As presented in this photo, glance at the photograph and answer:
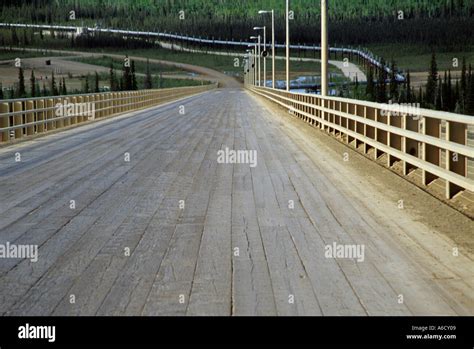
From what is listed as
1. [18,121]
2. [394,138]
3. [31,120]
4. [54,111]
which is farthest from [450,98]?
[394,138]

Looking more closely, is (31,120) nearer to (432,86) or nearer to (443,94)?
(443,94)

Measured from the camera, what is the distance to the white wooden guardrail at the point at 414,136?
12.1 metres

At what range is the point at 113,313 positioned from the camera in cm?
645

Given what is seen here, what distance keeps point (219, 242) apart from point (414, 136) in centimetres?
628

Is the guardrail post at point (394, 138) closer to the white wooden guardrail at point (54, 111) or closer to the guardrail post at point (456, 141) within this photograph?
the guardrail post at point (456, 141)

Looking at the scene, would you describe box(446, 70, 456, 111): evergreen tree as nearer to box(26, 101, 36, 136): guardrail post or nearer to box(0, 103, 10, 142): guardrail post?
box(26, 101, 36, 136): guardrail post

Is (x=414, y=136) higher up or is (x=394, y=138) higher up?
(x=414, y=136)

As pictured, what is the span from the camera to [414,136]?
47.5 feet

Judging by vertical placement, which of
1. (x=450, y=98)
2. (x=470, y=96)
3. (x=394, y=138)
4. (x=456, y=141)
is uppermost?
(x=456, y=141)

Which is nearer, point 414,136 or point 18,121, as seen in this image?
point 414,136

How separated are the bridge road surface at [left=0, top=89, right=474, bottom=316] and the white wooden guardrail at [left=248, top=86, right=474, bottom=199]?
0.50m

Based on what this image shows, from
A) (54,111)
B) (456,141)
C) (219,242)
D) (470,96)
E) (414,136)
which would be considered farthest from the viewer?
(470,96)
